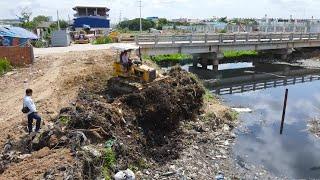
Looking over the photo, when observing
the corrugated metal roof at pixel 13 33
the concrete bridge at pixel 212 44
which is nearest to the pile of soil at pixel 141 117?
the corrugated metal roof at pixel 13 33

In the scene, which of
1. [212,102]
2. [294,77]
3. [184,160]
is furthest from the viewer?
[294,77]

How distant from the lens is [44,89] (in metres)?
18.6

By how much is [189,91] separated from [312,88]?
54.3 feet

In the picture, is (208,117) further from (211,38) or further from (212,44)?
(211,38)

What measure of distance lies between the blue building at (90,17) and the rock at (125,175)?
188 ft

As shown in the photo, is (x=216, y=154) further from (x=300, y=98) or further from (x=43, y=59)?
(x=43, y=59)

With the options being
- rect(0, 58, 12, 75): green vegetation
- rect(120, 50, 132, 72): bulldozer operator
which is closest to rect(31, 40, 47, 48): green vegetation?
rect(0, 58, 12, 75): green vegetation

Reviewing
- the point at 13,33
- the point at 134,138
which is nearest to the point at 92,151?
the point at 134,138

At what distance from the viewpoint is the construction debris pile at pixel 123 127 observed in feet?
38.5

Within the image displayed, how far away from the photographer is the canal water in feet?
49.7

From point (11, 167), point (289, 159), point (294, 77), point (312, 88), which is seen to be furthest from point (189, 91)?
point (294, 77)

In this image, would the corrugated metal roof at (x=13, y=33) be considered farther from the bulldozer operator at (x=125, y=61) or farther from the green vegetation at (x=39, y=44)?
the bulldozer operator at (x=125, y=61)

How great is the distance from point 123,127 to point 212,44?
23568 mm

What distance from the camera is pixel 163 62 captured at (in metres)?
39.3
